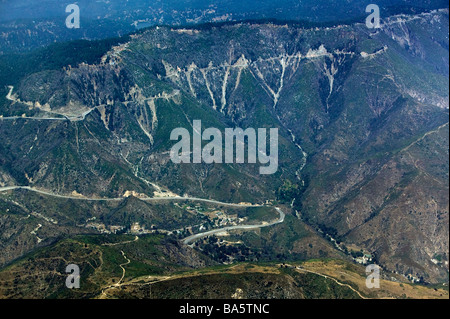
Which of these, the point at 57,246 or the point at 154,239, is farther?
the point at 154,239

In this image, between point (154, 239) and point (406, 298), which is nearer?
point (406, 298)

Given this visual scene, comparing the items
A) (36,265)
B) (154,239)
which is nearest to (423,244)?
(154,239)
